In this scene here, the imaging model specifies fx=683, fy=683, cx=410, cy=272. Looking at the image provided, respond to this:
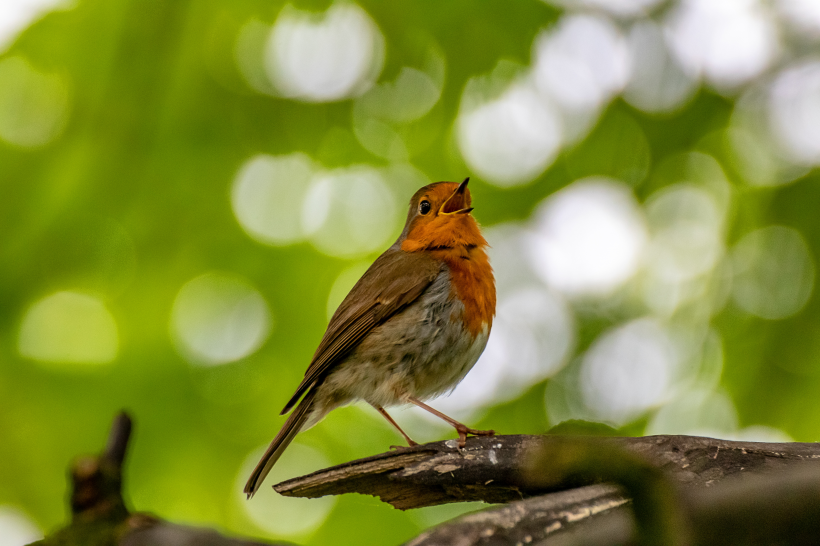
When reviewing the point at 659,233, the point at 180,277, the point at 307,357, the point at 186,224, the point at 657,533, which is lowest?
the point at 657,533

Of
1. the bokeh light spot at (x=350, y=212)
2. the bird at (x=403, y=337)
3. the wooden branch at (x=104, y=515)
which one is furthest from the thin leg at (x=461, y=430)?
the bokeh light spot at (x=350, y=212)

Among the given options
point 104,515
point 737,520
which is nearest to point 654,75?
point 737,520

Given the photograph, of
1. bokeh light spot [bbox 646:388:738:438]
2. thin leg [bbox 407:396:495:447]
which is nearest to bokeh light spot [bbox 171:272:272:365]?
thin leg [bbox 407:396:495:447]

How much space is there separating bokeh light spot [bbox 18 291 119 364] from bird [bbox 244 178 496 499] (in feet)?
6.16

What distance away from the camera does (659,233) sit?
204 inches

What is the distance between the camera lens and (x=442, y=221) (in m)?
4.18

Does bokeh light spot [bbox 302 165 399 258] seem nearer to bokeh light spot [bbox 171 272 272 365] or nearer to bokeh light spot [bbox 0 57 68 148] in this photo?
bokeh light spot [bbox 171 272 272 365]

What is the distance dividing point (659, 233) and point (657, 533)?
14.6 feet

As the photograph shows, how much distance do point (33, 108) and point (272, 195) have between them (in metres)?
1.77

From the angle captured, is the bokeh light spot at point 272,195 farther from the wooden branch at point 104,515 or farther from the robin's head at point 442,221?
the wooden branch at point 104,515

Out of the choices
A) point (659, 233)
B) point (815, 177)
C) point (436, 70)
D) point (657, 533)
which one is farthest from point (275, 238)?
point (657, 533)

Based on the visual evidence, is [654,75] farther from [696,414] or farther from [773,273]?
[696,414]

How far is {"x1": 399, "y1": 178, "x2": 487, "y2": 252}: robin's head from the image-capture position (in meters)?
4.11

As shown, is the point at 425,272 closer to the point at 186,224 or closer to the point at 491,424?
the point at 491,424
